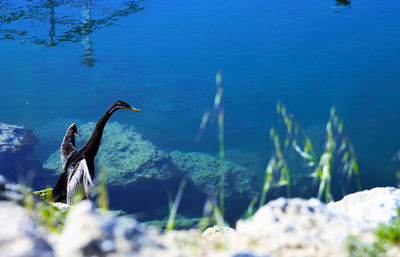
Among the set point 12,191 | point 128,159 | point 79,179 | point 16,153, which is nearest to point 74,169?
point 79,179

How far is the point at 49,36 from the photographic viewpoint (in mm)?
10289

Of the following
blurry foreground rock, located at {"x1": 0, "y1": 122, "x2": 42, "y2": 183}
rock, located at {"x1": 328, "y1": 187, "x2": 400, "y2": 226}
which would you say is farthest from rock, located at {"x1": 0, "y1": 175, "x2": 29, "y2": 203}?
blurry foreground rock, located at {"x1": 0, "y1": 122, "x2": 42, "y2": 183}

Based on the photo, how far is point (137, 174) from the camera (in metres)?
6.28

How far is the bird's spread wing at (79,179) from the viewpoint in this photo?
3201 millimetres

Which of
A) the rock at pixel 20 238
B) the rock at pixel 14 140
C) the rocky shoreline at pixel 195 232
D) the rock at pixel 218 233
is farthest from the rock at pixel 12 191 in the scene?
the rock at pixel 14 140

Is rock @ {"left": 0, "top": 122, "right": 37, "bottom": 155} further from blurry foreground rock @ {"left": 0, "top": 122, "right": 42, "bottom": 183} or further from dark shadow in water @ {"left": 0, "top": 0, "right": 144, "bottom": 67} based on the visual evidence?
dark shadow in water @ {"left": 0, "top": 0, "right": 144, "bottom": 67}

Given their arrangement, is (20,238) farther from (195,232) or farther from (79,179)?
(79,179)

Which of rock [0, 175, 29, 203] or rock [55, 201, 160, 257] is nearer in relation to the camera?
rock [55, 201, 160, 257]

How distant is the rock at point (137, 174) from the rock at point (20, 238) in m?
4.76

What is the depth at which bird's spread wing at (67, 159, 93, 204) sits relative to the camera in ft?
10.5

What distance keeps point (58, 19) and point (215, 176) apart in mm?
6410

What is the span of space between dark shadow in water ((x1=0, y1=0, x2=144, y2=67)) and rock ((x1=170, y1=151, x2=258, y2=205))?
4095 mm

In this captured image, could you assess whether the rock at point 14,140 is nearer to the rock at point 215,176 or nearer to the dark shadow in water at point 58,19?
the rock at point 215,176

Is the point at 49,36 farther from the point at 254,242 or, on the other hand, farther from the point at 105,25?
the point at 254,242
